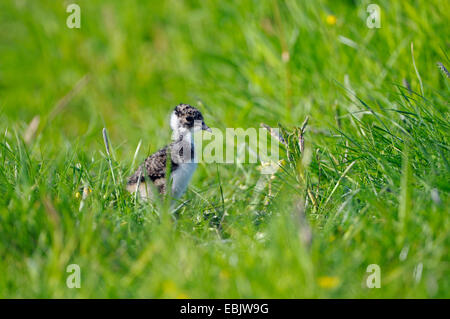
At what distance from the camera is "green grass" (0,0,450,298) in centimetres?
247

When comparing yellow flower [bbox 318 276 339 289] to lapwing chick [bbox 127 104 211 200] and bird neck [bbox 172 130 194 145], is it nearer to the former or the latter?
lapwing chick [bbox 127 104 211 200]

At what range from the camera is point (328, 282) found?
7.79 ft

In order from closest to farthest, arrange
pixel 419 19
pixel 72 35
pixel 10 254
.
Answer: pixel 10 254
pixel 419 19
pixel 72 35

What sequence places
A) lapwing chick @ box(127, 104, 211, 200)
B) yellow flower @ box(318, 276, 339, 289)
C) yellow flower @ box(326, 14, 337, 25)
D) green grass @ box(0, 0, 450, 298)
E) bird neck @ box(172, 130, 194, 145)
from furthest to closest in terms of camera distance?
yellow flower @ box(326, 14, 337, 25) → bird neck @ box(172, 130, 194, 145) → lapwing chick @ box(127, 104, 211, 200) → green grass @ box(0, 0, 450, 298) → yellow flower @ box(318, 276, 339, 289)

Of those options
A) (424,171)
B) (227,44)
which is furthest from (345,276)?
(227,44)

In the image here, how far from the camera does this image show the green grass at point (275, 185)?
2.47 m

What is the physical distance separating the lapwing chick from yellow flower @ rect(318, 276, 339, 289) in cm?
146

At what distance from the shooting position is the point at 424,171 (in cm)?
293

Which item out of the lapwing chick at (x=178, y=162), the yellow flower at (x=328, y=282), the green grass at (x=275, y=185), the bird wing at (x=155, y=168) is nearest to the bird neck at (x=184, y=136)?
the lapwing chick at (x=178, y=162)

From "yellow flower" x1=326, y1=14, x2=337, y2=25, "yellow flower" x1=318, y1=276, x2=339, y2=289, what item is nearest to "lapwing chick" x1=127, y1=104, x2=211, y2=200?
"yellow flower" x1=318, y1=276, x2=339, y2=289

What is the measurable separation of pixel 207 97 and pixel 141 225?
2.95 m

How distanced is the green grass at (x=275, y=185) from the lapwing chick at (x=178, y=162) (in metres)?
0.14

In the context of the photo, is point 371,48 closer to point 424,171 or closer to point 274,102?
point 274,102

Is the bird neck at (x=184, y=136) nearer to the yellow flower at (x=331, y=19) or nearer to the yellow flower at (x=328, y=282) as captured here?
the yellow flower at (x=328, y=282)
